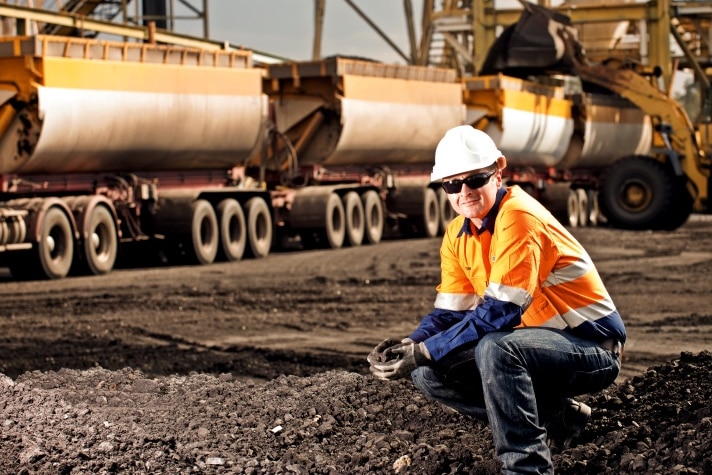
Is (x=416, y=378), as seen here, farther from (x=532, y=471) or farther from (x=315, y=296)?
(x=315, y=296)

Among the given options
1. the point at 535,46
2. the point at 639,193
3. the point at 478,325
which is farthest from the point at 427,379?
the point at 535,46

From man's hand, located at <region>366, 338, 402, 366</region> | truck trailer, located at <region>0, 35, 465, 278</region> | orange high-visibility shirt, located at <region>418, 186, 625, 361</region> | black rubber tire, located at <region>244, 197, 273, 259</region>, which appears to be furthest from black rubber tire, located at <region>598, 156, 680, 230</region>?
man's hand, located at <region>366, 338, 402, 366</region>

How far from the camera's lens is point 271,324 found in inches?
561

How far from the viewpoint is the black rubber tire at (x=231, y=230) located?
912 inches

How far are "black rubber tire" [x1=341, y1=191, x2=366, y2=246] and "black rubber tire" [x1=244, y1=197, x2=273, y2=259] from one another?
2402 millimetres

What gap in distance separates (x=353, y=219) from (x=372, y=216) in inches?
39.7

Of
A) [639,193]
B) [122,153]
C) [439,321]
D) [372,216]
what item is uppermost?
[122,153]

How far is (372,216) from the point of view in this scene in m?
28.2

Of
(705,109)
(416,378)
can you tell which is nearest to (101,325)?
(416,378)

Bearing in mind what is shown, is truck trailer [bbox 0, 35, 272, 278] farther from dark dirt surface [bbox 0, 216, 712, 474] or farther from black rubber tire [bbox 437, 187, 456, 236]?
black rubber tire [bbox 437, 187, 456, 236]

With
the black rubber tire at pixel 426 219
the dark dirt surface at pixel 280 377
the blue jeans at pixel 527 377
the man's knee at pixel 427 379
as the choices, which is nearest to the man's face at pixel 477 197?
the blue jeans at pixel 527 377

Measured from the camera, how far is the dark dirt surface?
6.45 m

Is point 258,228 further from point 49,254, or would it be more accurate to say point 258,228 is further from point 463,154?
point 463,154

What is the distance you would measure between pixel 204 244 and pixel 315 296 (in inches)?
255
